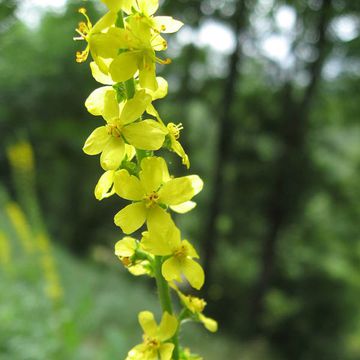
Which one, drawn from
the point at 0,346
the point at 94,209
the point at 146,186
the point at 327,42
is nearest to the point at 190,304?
the point at 146,186

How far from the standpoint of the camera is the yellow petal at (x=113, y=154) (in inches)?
38.4

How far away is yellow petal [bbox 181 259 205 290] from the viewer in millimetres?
1047

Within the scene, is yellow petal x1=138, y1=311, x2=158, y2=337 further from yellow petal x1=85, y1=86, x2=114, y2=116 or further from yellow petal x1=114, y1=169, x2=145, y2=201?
yellow petal x1=85, y1=86, x2=114, y2=116

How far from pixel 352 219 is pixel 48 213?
10.9 meters

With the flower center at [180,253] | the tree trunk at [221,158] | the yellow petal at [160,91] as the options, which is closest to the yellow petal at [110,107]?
the yellow petal at [160,91]

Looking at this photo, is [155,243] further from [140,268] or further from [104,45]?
[104,45]

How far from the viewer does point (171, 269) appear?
102cm

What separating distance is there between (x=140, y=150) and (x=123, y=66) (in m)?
0.20

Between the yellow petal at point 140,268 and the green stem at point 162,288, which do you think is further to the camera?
the yellow petal at point 140,268

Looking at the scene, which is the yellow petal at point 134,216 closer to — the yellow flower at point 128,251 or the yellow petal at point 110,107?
the yellow flower at point 128,251

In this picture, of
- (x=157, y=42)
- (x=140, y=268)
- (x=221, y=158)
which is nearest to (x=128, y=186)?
(x=140, y=268)

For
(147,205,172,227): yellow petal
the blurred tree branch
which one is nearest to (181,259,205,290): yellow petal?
(147,205,172,227): yellow petal

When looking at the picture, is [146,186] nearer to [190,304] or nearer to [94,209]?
[190,304]

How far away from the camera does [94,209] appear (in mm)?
15805
